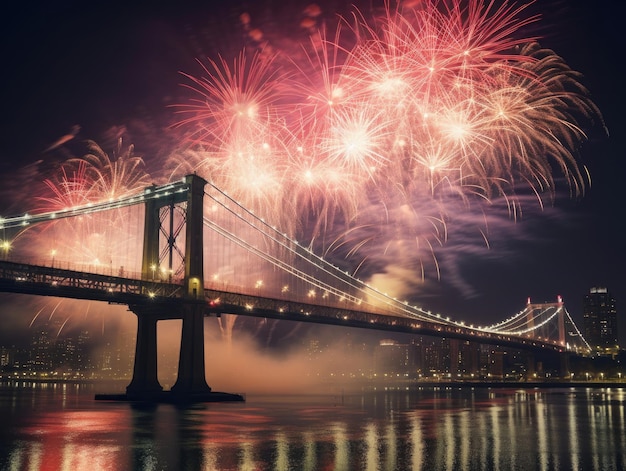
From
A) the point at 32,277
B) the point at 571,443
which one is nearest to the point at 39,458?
the point at 571,443

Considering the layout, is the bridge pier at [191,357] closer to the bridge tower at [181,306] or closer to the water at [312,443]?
the bridge tower at [181,306]

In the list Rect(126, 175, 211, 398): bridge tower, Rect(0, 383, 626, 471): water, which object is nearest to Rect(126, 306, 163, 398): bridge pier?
Rect(126, 175, 211, 398): bridge tower

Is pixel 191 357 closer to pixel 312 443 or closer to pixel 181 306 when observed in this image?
pixel 181 306

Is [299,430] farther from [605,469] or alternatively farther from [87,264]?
[87,264]

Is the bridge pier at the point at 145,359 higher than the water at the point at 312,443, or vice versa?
the bridge pier at the point at 145,359

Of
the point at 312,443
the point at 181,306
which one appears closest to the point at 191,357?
the point at 181,306

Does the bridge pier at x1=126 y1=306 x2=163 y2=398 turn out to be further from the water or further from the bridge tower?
the water

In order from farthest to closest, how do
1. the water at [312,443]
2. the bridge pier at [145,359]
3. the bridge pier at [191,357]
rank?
the bridge pier at [145,359] < the bridge pier at [191,357] < the water at [312,443]

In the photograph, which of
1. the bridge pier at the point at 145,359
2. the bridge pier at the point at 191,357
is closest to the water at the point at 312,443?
the bridge pier at the point at 191,357
